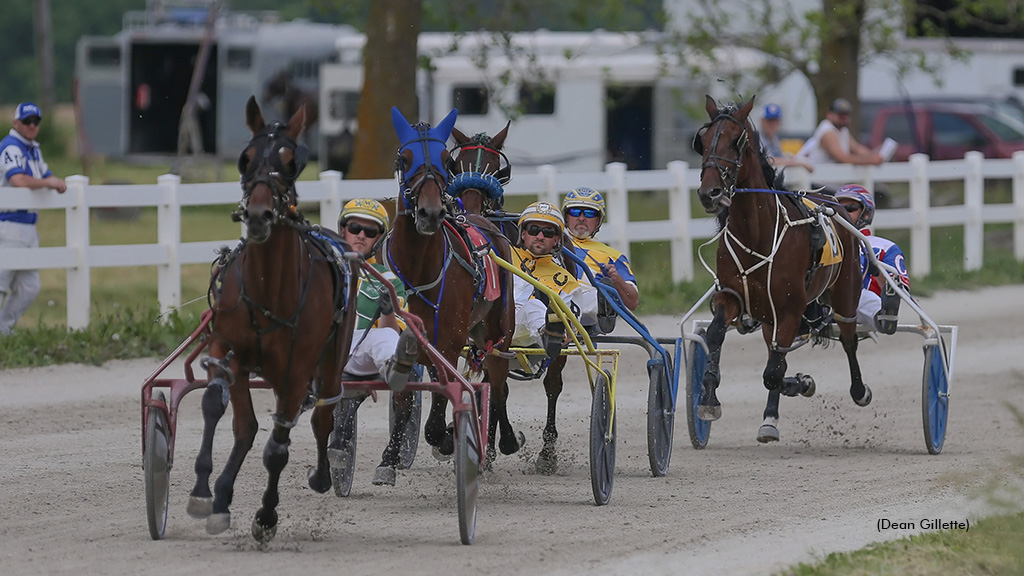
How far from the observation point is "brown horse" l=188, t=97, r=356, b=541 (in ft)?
17.9

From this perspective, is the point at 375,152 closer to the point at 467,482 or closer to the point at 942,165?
the point at 942,165

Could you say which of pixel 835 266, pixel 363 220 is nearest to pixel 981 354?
pixel 835 266

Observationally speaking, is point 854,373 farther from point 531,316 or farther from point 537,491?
point 537,491

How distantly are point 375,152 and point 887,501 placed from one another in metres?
8.79

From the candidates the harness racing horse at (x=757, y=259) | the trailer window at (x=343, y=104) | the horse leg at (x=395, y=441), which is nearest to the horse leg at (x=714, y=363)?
the harness racing horse at (x=757, y=259)

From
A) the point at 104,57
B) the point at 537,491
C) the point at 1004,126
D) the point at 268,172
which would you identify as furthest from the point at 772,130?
the point at 104,57

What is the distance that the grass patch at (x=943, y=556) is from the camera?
5293 millimetres

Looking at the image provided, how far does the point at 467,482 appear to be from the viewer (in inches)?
232

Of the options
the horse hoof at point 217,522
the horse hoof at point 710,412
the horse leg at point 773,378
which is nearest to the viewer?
the horse hoof at point 217,522

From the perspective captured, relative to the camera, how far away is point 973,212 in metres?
17.4

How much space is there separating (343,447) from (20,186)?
17.2 ft

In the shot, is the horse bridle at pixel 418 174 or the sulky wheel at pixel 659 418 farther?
the sulky wheel at pixel 659 418

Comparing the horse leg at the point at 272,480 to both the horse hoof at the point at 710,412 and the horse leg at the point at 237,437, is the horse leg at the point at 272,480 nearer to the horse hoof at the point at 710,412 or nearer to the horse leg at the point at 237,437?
the horse leg at the point at 237,437

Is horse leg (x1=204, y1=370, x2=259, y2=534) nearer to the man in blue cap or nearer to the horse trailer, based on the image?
the man in blue cap
